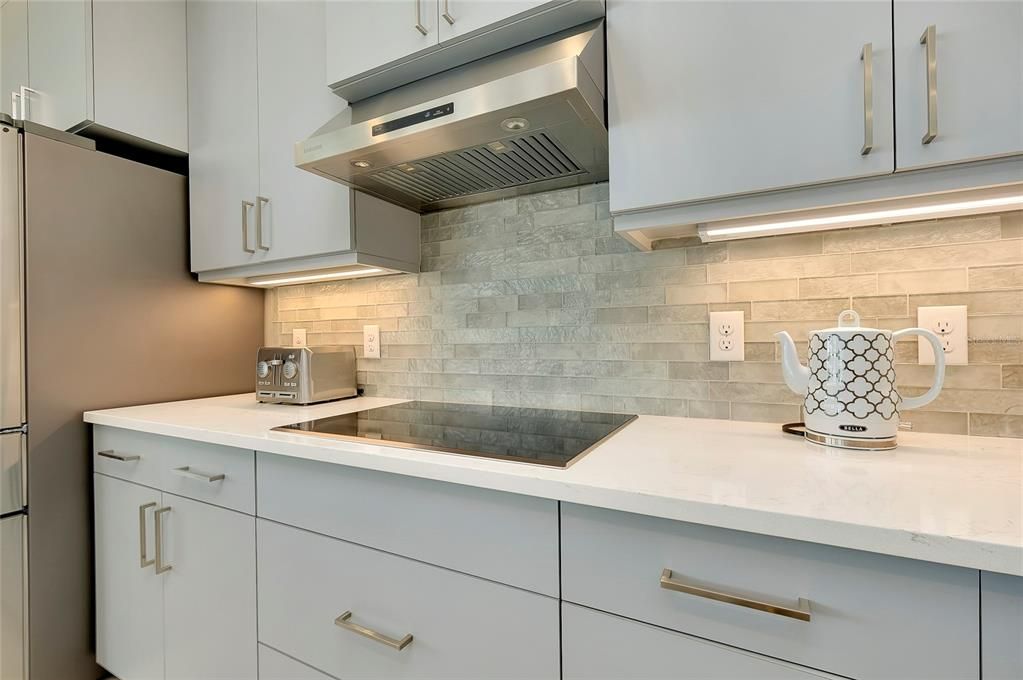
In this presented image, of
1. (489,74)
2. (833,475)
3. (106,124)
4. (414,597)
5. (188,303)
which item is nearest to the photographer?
(833,475)

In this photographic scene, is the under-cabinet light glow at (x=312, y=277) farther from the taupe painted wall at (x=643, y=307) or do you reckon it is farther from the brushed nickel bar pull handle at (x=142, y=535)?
the brushed nickel bar pull handle at (x=142, y=535)

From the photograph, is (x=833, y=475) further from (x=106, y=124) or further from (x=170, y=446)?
(x=106, y=124)

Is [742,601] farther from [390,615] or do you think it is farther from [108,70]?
[108,70]

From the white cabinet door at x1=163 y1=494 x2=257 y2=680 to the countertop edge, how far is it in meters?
0.38

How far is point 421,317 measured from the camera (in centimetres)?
166

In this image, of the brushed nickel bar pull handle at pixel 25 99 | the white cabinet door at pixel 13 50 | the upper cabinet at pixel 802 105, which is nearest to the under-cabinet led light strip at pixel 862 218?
the upper cabinet at pixel 802 105

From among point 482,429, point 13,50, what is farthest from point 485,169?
point 13,50

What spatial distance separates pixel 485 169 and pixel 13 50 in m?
2.01

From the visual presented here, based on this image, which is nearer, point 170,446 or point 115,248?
point 170,446

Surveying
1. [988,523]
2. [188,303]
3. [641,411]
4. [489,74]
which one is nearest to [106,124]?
[188,303]

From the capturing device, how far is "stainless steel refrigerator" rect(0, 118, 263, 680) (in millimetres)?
1355

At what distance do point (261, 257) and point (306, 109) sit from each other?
49 centimetres

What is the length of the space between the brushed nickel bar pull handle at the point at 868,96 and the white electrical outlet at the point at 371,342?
4.84 feet

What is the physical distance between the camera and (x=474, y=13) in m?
1.03
